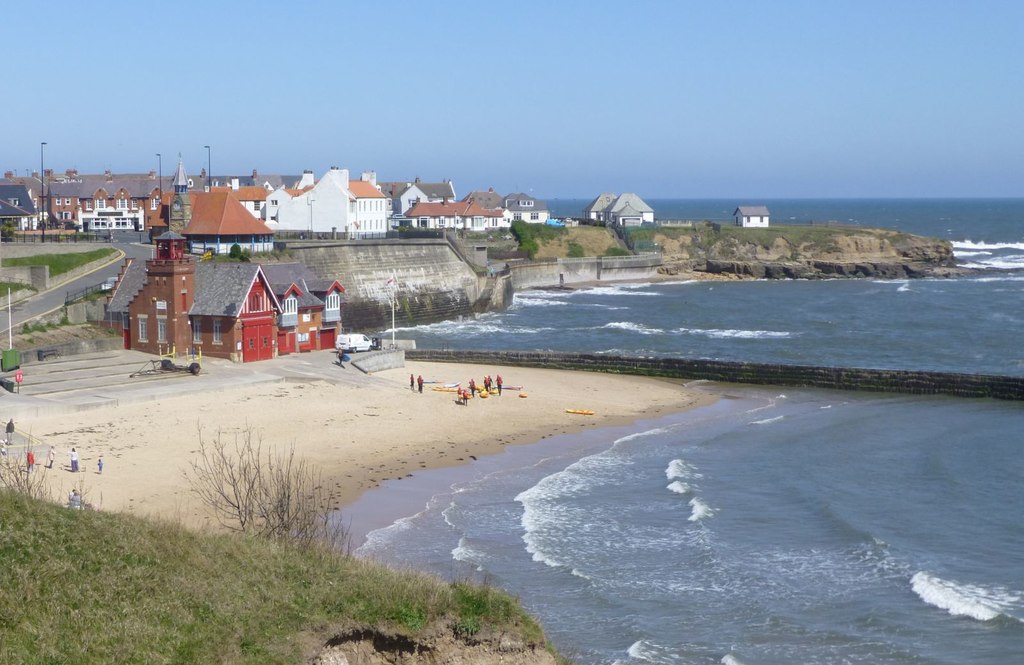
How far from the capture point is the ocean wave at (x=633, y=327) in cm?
6655

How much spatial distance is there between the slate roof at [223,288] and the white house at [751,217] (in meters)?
86.8

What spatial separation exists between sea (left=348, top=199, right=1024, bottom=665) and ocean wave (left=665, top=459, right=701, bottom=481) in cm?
8

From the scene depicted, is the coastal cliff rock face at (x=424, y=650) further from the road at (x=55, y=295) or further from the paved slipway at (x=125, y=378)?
the road at (x=55, y=295)

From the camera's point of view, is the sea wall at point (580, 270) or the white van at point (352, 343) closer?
the white van at point (352, 343)

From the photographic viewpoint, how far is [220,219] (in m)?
63.5

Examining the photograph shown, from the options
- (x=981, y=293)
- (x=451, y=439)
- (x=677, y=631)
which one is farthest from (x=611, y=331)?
(x=677, y=631)

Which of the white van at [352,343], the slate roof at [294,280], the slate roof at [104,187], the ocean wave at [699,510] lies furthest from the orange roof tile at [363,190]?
the ocean wave at [699,510]

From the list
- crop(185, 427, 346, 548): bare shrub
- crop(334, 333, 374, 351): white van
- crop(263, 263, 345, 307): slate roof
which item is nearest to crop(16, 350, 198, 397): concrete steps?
crop(263, 263, 345, 307): slate roof

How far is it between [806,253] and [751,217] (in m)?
11.3

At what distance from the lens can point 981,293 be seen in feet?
302

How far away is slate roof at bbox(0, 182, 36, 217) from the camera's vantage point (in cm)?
7338

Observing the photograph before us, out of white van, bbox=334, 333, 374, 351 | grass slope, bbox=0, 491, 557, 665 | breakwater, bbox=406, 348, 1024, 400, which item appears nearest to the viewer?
grass slope, bbox=0, 491, 557, 665

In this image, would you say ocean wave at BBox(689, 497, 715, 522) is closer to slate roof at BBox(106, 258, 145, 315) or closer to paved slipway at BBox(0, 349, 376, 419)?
paved slipway at BBox(0, 349, 376, 419)

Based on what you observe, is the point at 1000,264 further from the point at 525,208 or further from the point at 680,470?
the point at 680,470
